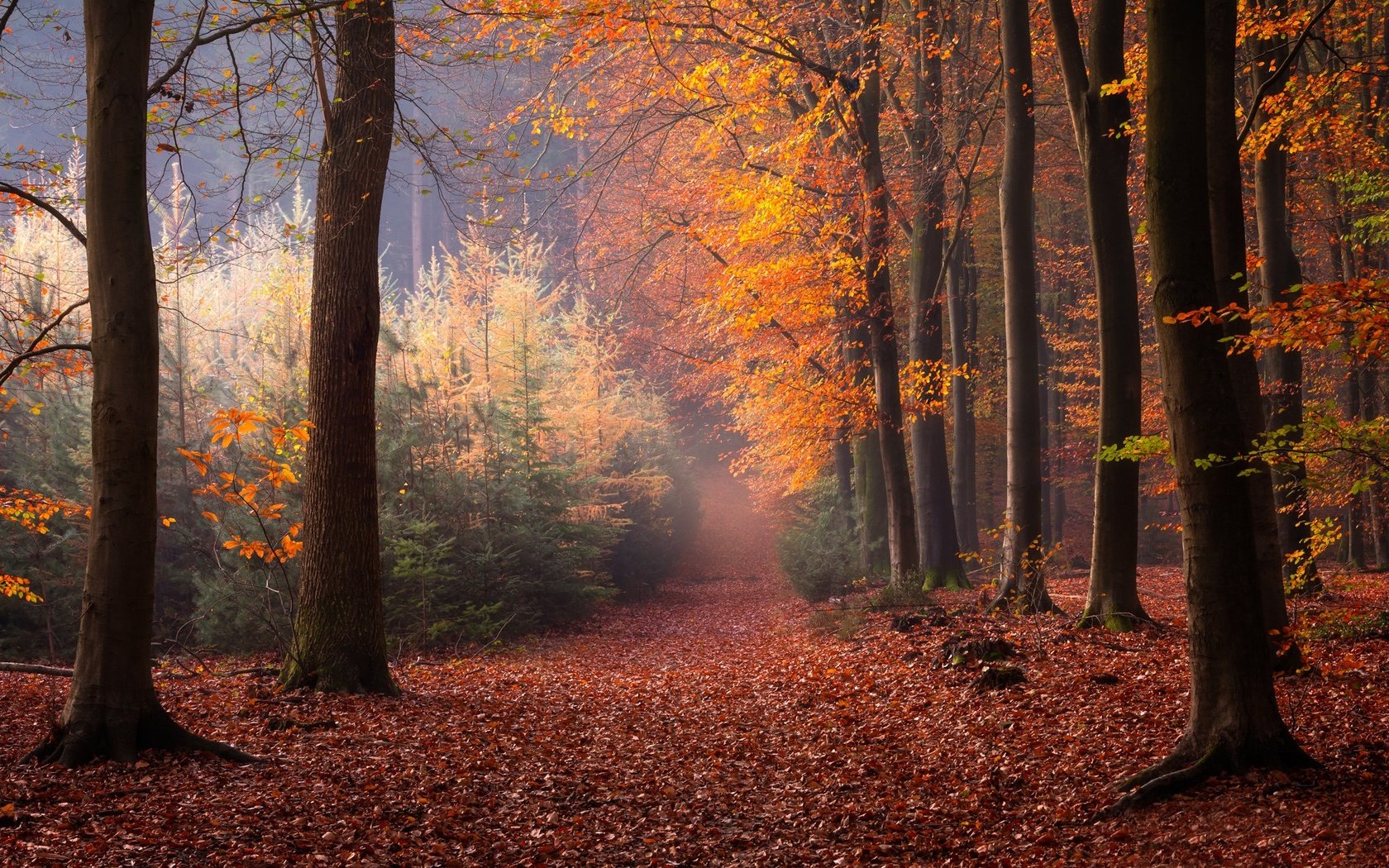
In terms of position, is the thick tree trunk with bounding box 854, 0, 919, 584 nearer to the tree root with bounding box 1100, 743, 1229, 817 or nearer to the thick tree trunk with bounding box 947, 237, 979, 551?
the thick tree trunk with bounding box 947, 237, 979, 551

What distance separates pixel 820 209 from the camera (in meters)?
14.4

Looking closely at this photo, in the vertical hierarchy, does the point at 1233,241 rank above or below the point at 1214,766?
above

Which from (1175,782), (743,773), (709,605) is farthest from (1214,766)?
(709,605)

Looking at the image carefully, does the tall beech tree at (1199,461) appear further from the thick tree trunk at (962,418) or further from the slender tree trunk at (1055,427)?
the slender tree trunk at (1055,427)

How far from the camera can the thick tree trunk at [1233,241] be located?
6.60 metres

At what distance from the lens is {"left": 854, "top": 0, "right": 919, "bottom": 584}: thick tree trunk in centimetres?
1371

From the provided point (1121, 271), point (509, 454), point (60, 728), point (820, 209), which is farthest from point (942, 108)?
point (60, 728)

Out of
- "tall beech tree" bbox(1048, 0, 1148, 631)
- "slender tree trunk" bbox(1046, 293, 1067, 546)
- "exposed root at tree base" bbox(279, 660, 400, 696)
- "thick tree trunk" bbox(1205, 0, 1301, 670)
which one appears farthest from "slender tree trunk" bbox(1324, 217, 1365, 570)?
"exposed root at tree base" bbox(279, 660, 400, 696)

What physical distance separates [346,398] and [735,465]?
13.4 m

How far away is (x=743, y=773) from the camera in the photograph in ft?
21.0

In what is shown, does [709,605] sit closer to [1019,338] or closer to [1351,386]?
[1019,338]

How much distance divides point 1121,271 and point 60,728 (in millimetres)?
9215

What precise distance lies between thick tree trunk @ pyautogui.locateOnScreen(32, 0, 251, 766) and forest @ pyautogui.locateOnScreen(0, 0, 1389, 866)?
0.08ft

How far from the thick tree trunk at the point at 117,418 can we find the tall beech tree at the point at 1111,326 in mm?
7711
